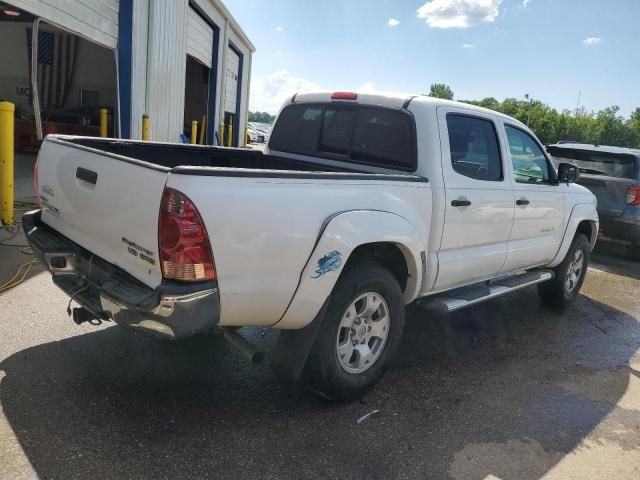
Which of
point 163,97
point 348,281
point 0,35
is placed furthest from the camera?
point 0,35

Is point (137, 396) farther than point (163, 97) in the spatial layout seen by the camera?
No

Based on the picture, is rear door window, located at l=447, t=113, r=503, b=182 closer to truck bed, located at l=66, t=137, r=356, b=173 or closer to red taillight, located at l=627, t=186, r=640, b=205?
truck bed, located at l=66, t=137, r=356, b=173

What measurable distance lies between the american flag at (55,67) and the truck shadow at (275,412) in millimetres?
17946

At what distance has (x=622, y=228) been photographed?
8.59 meters

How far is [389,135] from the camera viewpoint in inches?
158

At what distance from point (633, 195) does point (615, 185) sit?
31 cm

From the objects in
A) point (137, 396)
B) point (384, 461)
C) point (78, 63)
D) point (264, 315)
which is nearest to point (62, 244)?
point (137, 396)

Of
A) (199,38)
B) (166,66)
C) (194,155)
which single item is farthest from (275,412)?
(199,38)

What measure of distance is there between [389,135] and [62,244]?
7.88 feet

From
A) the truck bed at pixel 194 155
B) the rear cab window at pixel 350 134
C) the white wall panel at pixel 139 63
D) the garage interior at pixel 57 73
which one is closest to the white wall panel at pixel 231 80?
the garage interior at pixel 57 73

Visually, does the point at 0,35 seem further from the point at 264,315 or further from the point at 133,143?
the point at 264,315

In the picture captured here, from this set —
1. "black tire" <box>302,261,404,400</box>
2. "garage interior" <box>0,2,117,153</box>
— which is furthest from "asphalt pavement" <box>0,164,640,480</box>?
"garage interior" <box>0,2,117,153</box>

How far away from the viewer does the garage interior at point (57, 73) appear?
59.3 feet

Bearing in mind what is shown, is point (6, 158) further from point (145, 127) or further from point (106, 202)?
point (145, 127)
